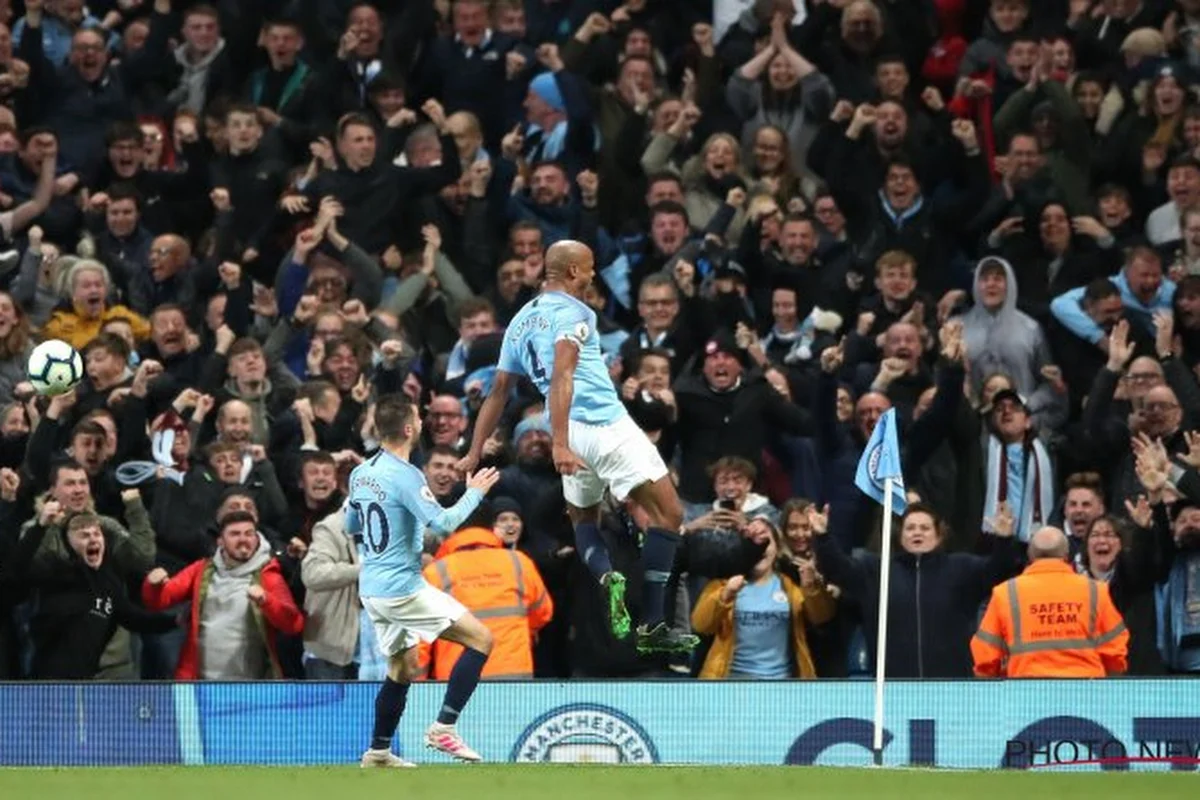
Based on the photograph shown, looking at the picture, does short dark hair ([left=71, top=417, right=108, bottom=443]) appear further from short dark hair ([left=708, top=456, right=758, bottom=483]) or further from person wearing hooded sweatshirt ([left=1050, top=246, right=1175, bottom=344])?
person wearing hooded sweatshirt ([left=1050, top=246, right=1175, bottom=344])

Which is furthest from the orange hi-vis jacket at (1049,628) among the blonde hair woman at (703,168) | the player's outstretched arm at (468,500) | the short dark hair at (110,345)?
the short dark hair at (110,345)

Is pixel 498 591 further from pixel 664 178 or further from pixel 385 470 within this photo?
pixel 664 178

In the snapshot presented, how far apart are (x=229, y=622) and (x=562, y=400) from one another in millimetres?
4202

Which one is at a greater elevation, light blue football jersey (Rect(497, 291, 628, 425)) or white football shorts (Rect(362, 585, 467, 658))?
light blue football jersey (Rect(497, 291, 628, 425))

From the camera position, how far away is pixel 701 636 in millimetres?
18562

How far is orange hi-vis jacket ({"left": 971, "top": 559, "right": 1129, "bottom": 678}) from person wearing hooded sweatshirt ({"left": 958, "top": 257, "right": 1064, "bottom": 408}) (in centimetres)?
365

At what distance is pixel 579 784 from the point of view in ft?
47.7

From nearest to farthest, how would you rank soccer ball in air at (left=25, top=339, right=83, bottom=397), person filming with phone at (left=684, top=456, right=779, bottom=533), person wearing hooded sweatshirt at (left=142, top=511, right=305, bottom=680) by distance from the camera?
soccer ball in air at (left=25, top=339, right=83, bottom=397), person wearing hooded sweatshirt at (left=142, top=511, right=305, bottom=680), person filming with phone at (left=684, top=456, right=779, bottom=533)

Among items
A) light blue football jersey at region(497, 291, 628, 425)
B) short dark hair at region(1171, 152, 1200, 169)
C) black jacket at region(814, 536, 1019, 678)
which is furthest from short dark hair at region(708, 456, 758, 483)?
short dark hair at region(1171, 152, 1200, 169)

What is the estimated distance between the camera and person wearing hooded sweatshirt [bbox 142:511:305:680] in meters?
18.4

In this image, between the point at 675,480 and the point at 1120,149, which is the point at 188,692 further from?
the point at 1120,149

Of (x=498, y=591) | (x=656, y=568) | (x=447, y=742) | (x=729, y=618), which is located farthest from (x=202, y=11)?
(x=447, y=742)

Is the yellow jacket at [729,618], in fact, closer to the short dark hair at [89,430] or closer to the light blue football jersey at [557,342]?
the light blue football jersey at [557,342]

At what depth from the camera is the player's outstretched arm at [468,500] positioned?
1520 centimetres
